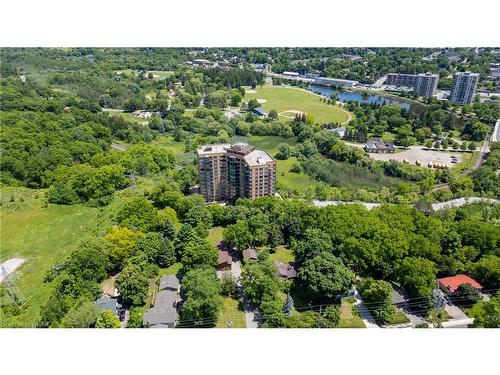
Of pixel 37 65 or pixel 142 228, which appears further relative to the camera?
pixel 37 65

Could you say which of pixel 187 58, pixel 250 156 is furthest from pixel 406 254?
pixel 187 58

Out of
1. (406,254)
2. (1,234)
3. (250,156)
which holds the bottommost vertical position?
(1,234)

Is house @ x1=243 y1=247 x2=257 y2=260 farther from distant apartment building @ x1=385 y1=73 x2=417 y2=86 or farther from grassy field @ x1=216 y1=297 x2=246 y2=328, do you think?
distant apartment building @ x1=385 y1=73 x2=417 y2=86

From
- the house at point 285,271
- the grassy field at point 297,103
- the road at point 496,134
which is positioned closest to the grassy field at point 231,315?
the house at point 285,271

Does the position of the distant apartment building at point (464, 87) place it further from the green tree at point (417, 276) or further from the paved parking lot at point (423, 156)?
the green tree at point (417, 276)

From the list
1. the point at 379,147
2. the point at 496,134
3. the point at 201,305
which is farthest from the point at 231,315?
the point at 496,134

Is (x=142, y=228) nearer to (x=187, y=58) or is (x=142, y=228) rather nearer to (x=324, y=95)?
(x=324, y=95)

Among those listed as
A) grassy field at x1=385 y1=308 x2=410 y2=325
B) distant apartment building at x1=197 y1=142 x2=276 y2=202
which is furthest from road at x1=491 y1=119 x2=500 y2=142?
grassy field at x1=385 y1=308 x2=410 y2=325

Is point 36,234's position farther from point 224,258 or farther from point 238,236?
point 238,236
